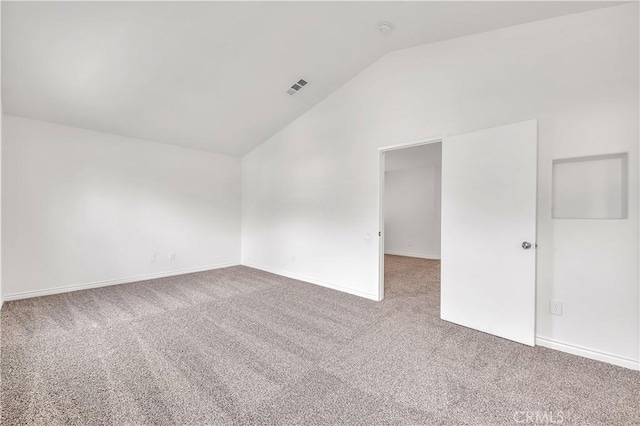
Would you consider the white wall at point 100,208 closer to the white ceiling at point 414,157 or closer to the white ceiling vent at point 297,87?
the white ceiling vent at point 297,87

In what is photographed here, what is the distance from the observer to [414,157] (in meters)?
6.47

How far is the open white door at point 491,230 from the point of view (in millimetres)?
2305

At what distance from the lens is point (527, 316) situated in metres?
2.29

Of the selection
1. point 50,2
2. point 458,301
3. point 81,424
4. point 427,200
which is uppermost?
point 50,2

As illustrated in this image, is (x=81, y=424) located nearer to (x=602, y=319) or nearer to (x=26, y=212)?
(x=26, y=212)

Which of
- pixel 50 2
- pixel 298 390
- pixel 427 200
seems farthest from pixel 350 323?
pixel 427 200

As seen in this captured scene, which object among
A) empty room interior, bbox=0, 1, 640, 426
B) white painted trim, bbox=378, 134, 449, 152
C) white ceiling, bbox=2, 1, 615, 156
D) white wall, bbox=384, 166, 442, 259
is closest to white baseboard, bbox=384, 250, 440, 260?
white wall, bbox=384, 166, 442, 259

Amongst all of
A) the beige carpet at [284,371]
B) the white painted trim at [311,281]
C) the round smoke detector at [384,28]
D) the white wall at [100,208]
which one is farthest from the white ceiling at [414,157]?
the white wall at [100,208]

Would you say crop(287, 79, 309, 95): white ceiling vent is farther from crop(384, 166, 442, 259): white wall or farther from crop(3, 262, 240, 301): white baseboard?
crop(384, 166, 442, 259): white wall

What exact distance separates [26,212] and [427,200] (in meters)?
7.77

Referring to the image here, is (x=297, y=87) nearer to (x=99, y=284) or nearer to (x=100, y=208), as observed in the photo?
(x=100, y=208)

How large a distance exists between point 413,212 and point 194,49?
20.4 ft

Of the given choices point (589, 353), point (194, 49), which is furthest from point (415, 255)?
point (194, 49)

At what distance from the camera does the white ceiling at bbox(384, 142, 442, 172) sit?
19.6 feet
